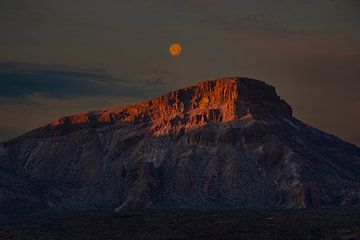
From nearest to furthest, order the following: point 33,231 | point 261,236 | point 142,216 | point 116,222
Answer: point 261,236
point 33,231
point 116,222
point 142,216

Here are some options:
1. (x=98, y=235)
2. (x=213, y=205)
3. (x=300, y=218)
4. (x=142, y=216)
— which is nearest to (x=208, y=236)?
(x=98, y=235)

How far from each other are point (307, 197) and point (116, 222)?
5801 cm

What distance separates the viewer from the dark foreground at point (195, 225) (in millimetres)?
125625

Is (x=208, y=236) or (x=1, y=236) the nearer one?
(x=208, y=236)

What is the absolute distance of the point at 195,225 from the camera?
141 metres

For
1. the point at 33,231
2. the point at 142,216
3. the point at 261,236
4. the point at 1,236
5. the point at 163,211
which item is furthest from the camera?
the point at 163,211

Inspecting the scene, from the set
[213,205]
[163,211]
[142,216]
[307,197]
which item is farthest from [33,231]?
[307,197]

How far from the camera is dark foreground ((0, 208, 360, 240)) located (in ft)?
412

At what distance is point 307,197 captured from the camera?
7475 inches

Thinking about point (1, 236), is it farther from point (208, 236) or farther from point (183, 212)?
point (183, 212)

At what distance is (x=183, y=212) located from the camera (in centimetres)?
17275

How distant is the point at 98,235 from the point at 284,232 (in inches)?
1233

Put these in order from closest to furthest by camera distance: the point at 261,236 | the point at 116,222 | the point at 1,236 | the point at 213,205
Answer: the point at 261,236 < the point at 1,236 < the point at 116,222 < the point at 213,205

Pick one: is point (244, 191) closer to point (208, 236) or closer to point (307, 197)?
point (307, 197)
